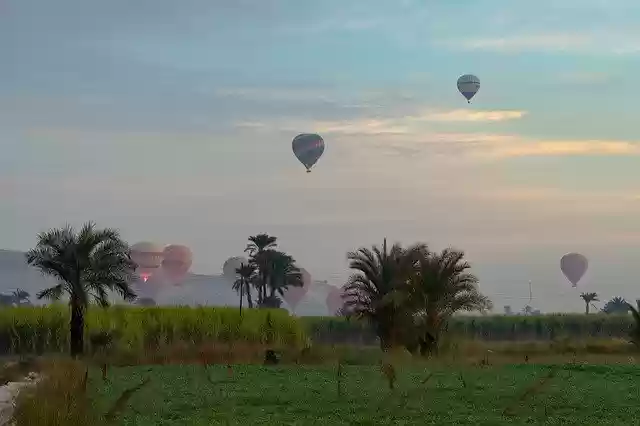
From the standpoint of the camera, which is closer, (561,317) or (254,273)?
(561,317)

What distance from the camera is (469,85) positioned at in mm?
72812

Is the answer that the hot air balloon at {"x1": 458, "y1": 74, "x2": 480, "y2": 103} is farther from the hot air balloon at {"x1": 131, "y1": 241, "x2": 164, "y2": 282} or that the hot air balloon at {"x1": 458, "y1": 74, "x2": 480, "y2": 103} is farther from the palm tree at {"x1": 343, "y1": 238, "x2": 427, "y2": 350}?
the hot air balloon at {"x1": 131, "y1": 241, "x2": 164, "y2": 282}

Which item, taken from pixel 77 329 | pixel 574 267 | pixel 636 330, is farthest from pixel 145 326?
pixel 574 267

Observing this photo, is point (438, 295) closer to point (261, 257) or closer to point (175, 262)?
point (261, 257)

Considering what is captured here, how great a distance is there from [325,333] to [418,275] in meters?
31.7

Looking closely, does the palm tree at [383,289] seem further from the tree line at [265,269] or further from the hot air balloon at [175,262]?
the hot air balloon at [175,262]

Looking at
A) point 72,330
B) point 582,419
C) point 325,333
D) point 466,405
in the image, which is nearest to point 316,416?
point 466,405

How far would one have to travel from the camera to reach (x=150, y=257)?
6708 inches

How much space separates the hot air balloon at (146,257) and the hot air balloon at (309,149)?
3479 inches

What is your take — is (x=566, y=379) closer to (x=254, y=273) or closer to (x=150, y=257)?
(x=254, y=273)

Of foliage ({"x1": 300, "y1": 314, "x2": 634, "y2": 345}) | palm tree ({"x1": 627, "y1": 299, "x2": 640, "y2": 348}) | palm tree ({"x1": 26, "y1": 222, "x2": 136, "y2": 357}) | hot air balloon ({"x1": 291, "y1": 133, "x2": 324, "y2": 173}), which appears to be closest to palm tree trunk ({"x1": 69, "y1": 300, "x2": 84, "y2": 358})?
palm tree ({"x1": 26, "y1": 222, "x2": 136, "y2": 357})

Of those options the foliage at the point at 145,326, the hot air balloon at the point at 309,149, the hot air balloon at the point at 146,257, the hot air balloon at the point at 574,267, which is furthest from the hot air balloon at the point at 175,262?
the foliage at the point at 145,326

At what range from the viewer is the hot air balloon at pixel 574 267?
13830 cm

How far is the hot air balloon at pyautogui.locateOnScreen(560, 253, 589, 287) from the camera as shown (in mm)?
138300
